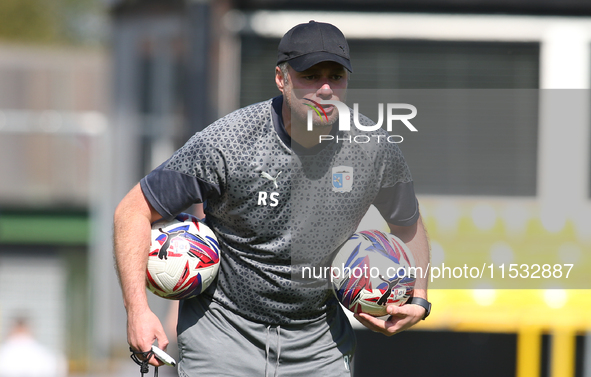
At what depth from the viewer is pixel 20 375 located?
1277 cm

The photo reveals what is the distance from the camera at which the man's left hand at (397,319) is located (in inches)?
144

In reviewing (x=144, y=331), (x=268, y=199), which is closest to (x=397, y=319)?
(x=268, y=199)

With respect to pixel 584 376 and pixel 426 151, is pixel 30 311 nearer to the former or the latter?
pixel 426 151

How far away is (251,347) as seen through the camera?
3.71 meters

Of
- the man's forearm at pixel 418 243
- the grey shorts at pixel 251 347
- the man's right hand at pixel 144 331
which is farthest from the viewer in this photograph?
the man's forearm at pixel 418 243

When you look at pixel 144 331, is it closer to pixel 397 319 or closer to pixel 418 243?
pixel 397 319

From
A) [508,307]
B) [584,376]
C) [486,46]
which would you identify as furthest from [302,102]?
[486,46]

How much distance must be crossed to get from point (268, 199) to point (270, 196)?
0.02 meters

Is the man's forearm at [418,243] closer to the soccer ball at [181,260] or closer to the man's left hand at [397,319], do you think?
the man's left hand at [397,319]

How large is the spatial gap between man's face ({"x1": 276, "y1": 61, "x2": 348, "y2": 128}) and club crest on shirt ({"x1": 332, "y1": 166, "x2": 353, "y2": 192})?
0.88ft

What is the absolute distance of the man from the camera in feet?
11.6

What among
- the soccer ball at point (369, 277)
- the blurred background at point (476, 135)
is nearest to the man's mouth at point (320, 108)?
the soccer ball at point (369, 277)

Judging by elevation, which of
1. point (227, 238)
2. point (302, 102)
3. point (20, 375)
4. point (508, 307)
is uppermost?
point (302, 102)

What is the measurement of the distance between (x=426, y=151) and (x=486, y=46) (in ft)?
5.88
